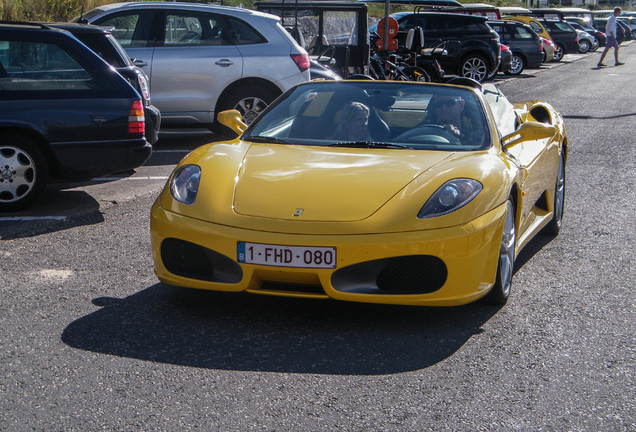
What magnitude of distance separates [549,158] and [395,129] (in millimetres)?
1290

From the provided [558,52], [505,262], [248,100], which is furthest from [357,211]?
[558,52]

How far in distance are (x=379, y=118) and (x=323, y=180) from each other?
1111mm

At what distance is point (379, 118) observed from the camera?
5.88 meters

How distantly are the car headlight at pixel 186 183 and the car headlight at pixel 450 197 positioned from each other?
119cm

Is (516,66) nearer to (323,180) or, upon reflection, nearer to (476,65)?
(476,65)

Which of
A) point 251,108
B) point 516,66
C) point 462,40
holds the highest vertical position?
point 251,108

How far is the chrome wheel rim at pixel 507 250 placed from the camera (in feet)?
16.5

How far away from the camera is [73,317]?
15.7ft

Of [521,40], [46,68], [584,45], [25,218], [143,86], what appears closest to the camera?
[25,218]

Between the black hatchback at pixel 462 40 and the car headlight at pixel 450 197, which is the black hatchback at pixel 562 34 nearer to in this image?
the black hatchback at pixel 462 40

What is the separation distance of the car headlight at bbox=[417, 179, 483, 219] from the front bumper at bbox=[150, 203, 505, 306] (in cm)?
12

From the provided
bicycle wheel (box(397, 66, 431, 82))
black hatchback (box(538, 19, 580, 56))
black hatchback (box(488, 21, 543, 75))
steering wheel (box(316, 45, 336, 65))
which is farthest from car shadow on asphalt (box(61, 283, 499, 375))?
black hatchback (box(538, 19, 580, 56))

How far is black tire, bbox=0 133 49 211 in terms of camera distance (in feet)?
Answer: 24.3

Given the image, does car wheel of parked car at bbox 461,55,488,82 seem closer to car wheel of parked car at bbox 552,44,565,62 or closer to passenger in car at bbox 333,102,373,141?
car wheel of parked car at bbox 552,44,565,62
